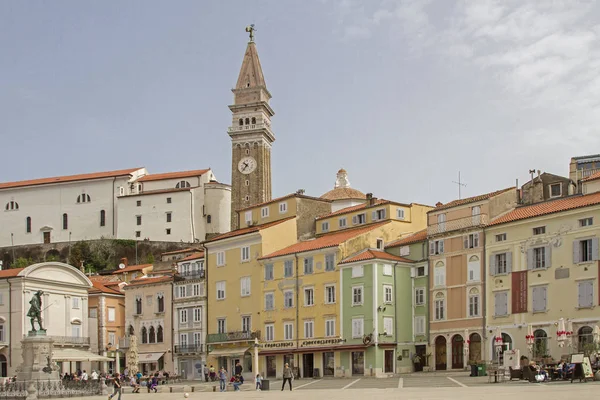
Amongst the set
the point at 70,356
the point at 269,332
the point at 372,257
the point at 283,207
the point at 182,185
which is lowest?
the point at 70,356

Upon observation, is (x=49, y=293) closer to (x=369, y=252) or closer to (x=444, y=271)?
(x=369, y=252)

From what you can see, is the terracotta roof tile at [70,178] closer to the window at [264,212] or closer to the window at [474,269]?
the window at [264,212]

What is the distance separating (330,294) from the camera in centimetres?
6719

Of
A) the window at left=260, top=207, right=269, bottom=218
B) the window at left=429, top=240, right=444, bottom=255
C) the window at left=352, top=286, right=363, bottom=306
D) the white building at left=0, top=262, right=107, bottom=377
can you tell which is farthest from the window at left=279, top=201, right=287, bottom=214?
the white building at left=0, top=262, right=107, bottom=377

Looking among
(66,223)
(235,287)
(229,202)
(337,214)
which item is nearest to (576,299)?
(337,214)

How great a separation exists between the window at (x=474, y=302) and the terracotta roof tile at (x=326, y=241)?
10048mm

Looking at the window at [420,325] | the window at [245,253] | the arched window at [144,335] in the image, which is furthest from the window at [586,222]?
the arched window at [144,335]

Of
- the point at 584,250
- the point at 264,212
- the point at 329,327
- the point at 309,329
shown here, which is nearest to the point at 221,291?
the point at 264,212

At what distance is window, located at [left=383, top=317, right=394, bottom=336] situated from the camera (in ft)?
209

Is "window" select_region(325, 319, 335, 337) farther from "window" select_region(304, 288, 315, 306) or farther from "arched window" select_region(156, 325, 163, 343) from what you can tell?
"arched window" select_region(156, 325, 163, 343)

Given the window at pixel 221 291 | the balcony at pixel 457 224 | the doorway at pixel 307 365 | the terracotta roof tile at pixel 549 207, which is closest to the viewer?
the terracotta roof tile at pixel 549 207

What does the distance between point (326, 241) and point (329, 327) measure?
632 centimetres

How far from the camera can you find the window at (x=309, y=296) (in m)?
68.4

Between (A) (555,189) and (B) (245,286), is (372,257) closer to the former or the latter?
(A) (555,189)
